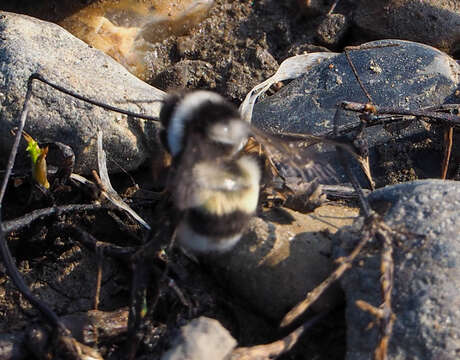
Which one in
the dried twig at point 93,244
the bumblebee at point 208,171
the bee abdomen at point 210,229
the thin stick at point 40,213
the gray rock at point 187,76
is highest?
the gray rock at point 187,76

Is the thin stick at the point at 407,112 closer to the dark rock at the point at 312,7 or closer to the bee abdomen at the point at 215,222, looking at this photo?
the bee abdomen at the point at 215,222

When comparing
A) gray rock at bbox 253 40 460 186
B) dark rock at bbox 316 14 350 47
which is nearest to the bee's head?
gray rock at bbox 253 40 460 186

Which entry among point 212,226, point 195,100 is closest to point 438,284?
point 212,226

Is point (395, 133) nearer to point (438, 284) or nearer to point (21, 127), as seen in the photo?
point (438, 284)

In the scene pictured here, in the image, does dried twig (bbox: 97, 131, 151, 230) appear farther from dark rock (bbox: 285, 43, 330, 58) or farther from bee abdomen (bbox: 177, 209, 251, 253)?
dark rock (bbox: 285, 43, 330, 58)

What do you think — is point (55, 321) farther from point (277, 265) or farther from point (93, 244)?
point (277, 265)

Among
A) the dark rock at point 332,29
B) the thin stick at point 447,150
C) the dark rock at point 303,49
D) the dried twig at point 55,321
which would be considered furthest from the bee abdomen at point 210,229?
the dark rock at point 332,29
